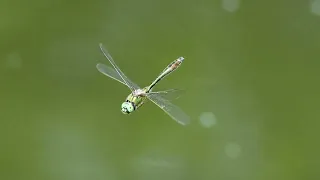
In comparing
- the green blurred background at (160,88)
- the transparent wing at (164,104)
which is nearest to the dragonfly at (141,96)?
the transparent wing at (164,104)

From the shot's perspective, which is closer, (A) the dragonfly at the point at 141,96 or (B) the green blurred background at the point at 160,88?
(A) the dragonfly at the point at 141,96

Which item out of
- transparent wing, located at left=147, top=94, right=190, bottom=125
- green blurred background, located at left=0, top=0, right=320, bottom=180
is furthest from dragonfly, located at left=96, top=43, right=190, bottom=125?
green blurred background, located at left=0, top=0, right=320, bottom=180

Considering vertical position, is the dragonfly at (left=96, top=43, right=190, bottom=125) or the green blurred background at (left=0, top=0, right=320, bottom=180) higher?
the green blurred background at (left=0, top=0, right=320, bottom=180)

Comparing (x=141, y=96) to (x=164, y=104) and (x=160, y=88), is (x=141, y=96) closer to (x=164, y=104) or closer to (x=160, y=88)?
(x=164, y=104)

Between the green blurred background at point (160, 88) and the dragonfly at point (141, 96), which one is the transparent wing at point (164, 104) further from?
the green blurred background at point (160, 88)

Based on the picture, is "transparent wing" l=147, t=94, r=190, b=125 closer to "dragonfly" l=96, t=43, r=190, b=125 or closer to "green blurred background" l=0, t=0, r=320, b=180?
"dragonfly" l=96, t=43, r=190, b=125

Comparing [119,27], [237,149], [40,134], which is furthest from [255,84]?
[40,134]

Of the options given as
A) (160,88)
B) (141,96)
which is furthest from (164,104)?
(160,88)

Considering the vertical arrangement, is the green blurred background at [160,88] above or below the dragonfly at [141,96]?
above

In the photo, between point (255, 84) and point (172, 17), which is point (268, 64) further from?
point (172, 17)
